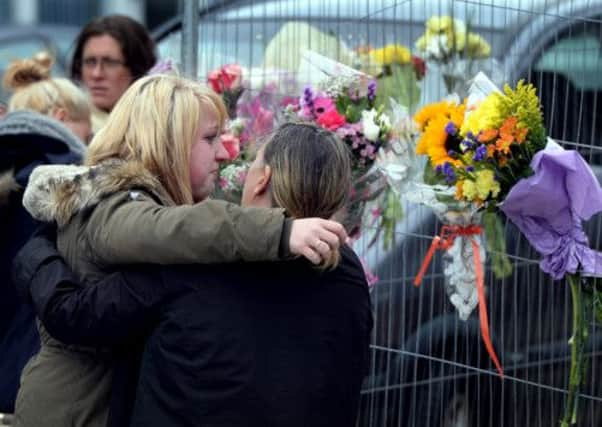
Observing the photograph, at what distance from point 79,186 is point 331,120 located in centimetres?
123

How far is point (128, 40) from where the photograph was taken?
19.4 feet

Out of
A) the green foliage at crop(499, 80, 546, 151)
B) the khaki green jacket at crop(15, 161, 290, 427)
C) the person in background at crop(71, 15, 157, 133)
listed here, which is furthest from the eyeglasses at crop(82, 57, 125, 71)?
the khaki green jacket at crop(15, 161, 290, 427)

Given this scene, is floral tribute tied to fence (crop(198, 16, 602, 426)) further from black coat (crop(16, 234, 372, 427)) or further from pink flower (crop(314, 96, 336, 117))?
black coat (crop(16, 234, 372, 427))


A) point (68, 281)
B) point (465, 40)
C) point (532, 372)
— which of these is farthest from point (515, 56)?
point (68, 281)

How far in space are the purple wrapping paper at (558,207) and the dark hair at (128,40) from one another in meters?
2.51

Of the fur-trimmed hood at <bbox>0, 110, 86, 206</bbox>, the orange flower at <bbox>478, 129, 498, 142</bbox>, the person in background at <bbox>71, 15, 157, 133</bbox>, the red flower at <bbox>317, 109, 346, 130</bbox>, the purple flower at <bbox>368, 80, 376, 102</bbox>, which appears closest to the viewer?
the orange flower at <bbox>478, 129, 498, 142</bbox>

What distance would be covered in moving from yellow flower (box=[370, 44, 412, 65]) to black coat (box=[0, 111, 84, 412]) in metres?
1.11

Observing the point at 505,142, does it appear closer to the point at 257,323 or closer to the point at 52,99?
the point at 257,323

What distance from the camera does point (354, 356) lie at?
9.78 ft

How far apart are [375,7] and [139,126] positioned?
1.76 meters

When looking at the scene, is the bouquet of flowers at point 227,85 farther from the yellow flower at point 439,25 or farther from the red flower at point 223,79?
the yellow flower at point 439,25

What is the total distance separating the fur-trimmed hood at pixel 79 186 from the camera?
3.11 meters

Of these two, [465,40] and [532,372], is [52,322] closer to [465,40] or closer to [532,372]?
[532,372]

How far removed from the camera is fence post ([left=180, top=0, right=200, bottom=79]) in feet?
16.2
